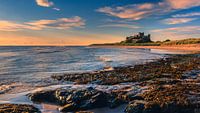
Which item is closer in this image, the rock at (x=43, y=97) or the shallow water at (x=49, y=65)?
the rock at (x=43, y=97)

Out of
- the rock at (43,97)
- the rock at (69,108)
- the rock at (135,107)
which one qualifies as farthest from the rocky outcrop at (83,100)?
the rock at (135,107)

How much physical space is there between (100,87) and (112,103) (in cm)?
523

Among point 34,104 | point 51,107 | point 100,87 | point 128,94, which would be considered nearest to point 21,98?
point 34,104

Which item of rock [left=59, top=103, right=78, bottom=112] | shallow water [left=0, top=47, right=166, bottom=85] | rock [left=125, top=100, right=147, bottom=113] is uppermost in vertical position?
rock [left=125, top=100, right=147, bottom=113]

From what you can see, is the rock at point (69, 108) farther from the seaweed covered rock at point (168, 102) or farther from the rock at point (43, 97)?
the seaweed covered rock at point (168, 102)

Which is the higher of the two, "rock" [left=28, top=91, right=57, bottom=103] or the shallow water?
"rock" [left=28, top=91, right=57, bottom=103]

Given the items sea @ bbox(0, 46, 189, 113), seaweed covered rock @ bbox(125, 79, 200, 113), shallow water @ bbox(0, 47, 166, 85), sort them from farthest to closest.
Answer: shallow water @ bbox(0, 47, 166, 85) < sea @ bbox(0, 46, 189, 113) < seaweed covered rock @ bbox(125, 79, 200, 113)

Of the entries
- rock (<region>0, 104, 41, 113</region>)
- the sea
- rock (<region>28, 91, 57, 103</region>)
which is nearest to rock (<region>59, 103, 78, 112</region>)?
rock (<region>0, 104, 41, 113</region>)

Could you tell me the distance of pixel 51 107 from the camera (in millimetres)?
16047

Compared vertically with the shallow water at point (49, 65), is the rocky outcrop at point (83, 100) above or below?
above

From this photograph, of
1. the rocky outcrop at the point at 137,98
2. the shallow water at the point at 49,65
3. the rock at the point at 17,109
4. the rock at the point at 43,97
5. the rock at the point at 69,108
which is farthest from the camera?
the shallow water at the point at 49,65

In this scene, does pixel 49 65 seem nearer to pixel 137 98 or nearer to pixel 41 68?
pixel 41 68

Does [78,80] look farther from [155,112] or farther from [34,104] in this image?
[155,112]

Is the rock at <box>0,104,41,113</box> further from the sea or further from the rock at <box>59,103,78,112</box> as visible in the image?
the sea
